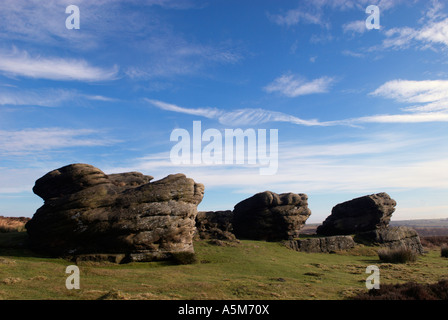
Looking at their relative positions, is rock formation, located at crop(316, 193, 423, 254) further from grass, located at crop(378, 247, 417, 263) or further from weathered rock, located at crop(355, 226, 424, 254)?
grass, located at crop(378, 247, 417, 263)

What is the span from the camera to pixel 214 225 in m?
43.7

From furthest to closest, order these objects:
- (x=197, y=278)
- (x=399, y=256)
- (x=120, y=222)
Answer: (x=399, y=256)
(x=120, y=222)
(x=197, y=278)

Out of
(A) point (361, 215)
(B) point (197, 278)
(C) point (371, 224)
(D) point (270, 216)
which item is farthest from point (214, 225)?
(C) point (371, 224)

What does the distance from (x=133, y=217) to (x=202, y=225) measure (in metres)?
16.0

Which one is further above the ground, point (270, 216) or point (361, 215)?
point (270, 216)

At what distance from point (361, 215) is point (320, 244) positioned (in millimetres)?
15786

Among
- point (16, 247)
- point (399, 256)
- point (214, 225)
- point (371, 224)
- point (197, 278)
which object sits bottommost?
point (399, 256)

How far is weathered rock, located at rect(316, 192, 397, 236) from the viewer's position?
5384 centimetres

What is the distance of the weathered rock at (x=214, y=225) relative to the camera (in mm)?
39688

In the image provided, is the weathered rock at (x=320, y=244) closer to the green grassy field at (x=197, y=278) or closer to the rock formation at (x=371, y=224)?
the rock formation at (x=371, y=224)

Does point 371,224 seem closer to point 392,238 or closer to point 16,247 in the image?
point 392,238
